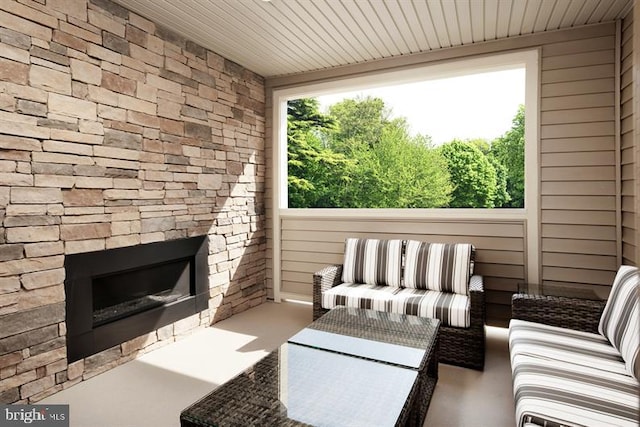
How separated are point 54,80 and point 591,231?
432cm

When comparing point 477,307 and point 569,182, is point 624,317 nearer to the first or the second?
point 477,307

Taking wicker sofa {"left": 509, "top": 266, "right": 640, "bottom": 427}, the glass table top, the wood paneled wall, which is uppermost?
the wood paneled wall

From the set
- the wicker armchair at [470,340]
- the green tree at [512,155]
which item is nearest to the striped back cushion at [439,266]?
the wicker armchair at [470,340]

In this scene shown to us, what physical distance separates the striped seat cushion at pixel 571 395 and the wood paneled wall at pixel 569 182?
66.5 inches

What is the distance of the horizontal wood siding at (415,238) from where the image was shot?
350 cm

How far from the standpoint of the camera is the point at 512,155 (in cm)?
618

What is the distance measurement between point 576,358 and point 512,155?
196 inches

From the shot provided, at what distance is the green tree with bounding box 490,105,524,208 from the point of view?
19.8 ft

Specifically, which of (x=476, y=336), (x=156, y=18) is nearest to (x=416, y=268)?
(x=476, y=336)

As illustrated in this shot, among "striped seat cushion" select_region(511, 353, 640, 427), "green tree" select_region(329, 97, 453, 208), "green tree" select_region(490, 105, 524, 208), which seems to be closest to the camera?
"striped seat cushion" select_region(511, 353, 640, 427)

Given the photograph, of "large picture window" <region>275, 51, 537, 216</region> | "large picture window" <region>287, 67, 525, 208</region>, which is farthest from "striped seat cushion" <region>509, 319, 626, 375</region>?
"large picture window" <region>287, 67, 525, 208</region>

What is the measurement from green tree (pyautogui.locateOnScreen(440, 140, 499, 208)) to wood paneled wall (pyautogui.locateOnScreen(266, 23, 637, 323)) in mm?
3132

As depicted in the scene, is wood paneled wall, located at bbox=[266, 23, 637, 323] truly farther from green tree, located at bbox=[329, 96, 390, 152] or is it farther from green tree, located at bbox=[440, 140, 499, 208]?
green tree, located at bbox=[329, 96, 390, 152]

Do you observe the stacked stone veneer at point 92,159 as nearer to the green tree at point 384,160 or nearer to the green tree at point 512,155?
the green tree at point 384,160
